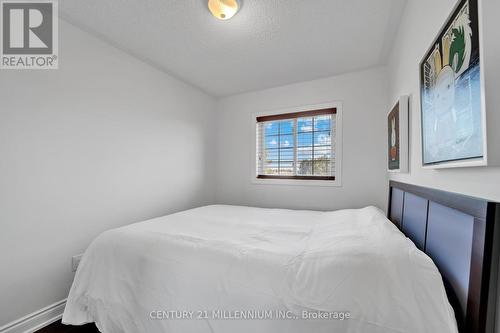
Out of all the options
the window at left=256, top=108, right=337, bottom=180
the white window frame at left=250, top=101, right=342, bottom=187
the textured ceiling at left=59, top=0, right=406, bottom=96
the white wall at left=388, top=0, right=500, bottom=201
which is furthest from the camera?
the window at left=256, top=108, right=337, bottom=180

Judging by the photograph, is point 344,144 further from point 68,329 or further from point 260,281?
point 68,329

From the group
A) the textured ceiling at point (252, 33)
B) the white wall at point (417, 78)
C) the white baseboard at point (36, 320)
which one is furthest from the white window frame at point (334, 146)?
the white baseboard at point (36, 320)

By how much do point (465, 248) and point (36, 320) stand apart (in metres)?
2.79

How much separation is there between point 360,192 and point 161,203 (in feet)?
8.34

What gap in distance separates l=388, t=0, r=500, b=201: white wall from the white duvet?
0.38 metres

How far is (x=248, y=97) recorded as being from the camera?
3430 mm

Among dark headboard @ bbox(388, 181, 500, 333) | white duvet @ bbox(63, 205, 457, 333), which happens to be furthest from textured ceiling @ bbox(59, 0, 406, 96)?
white duvet @ bbox(63, 205, 457, 333)

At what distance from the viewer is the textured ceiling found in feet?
5.49

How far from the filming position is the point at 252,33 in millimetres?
1984

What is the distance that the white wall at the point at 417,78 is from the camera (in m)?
0.64

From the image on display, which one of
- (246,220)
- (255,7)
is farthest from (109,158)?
(255,7)

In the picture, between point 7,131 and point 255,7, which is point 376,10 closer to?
point 255,7

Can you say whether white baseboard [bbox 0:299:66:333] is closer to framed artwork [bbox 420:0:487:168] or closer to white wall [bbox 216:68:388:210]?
white wall [bbox 216:68:388:210]

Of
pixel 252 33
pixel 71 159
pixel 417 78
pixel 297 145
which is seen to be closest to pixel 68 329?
pixel 71 159
